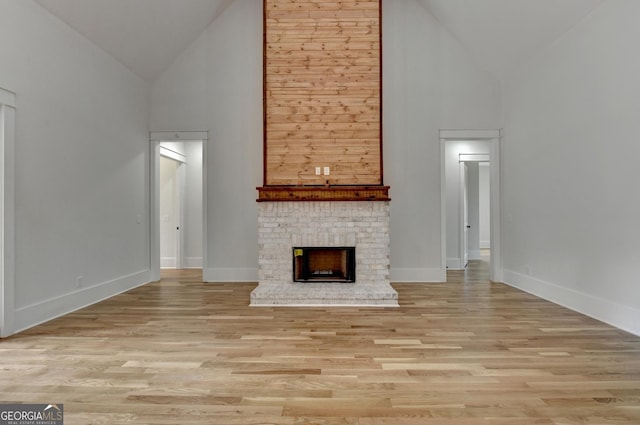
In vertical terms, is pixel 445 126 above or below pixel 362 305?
above

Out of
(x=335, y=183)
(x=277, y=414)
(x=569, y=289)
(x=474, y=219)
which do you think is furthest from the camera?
(x=474, y=219)

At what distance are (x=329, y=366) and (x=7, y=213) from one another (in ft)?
11.1

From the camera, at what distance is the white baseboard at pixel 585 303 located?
11.2 ft

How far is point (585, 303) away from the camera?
157 inches

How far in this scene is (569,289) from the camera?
4.28m

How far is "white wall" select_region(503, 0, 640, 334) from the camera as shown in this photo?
3.45 m

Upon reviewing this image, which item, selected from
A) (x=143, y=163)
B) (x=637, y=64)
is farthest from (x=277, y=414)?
(x=143, y=163)

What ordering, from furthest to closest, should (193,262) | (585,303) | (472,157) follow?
(193,262) < (472,157) < (585,303)

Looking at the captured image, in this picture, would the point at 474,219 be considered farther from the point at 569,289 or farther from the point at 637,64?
the point at 637,64

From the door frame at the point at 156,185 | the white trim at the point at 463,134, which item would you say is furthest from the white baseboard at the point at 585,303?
the door frame at the point at 156,185

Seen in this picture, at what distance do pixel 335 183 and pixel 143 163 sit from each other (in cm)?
330

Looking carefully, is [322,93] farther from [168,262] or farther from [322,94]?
[168,262]

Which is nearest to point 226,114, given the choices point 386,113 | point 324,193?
point 324,193

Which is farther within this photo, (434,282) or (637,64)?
(434,282)
